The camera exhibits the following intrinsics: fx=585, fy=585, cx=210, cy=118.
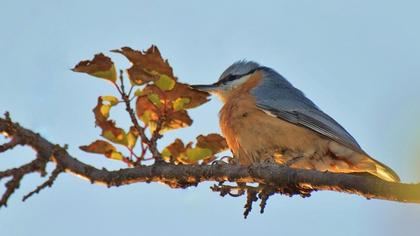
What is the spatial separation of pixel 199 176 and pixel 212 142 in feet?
1.73

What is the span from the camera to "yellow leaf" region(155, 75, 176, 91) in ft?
14.1

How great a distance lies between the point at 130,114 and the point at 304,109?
10.1 feet

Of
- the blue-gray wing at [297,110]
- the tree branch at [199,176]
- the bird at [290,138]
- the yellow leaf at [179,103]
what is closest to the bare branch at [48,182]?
the tree branch at [199,176]

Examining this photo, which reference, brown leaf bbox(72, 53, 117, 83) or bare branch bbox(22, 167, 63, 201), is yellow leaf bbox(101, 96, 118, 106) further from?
bare branch bbox(22, 167, 63, 201)

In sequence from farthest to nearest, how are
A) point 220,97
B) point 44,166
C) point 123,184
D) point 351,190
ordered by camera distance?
1. point 220,97
2. point 123,184
3. point 44,166
4. point 351,190

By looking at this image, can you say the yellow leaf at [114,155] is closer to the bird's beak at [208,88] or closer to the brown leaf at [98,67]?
the brown leaf at [98,67]

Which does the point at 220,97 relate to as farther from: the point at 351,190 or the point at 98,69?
the point at 351,190

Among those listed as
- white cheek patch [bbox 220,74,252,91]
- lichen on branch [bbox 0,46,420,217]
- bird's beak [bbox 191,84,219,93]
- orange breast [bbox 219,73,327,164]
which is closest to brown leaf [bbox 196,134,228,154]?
lichen on branch [bbox 0,46,420,217]

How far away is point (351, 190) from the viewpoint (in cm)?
335

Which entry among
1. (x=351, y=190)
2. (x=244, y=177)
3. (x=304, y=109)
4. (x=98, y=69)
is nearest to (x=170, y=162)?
(x=244, y=177)

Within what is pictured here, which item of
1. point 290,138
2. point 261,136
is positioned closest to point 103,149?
point 261,136

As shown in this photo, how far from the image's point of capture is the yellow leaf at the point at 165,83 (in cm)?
429

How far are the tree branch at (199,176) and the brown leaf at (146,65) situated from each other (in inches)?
27.5

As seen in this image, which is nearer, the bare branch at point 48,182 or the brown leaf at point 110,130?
the bare branch at point 48,182
